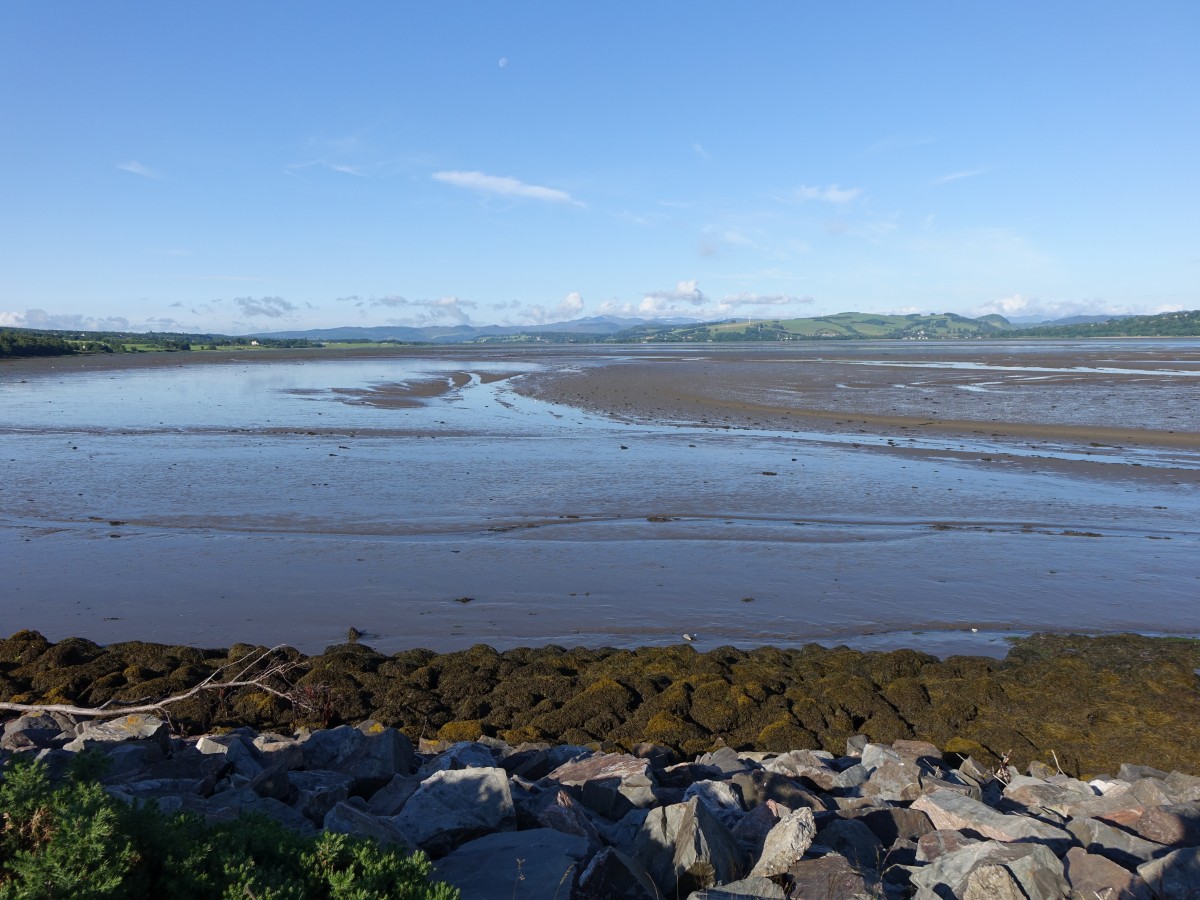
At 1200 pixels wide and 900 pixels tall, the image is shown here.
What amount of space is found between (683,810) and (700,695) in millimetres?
3663

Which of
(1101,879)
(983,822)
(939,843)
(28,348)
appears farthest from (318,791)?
(28,348)

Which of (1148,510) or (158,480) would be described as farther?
(158,480)

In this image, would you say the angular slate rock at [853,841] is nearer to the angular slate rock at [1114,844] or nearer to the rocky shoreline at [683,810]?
the rocky shoreline at [683,810]

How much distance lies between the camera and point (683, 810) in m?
5.06

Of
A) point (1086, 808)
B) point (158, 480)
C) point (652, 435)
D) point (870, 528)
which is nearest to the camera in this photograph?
point (1086, 808)

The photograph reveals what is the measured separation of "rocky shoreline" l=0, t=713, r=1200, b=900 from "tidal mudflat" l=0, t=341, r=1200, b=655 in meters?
3.44

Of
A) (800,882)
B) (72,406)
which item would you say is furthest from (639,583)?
(72,406)

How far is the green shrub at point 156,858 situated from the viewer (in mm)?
3701

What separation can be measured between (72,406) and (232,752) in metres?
36.4

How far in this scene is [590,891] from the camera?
445 centimetres

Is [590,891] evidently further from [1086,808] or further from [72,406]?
[72,406]

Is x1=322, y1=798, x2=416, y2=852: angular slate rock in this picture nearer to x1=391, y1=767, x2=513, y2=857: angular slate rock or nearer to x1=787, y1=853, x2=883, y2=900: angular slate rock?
x1=391, y1=767, x2=513, y2=857: angular slate rock

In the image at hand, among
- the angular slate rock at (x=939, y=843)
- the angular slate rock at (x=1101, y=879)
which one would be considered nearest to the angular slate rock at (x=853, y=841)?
the angular slate rock at (x=939, y=843)

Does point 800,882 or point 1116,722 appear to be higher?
point 800,882
